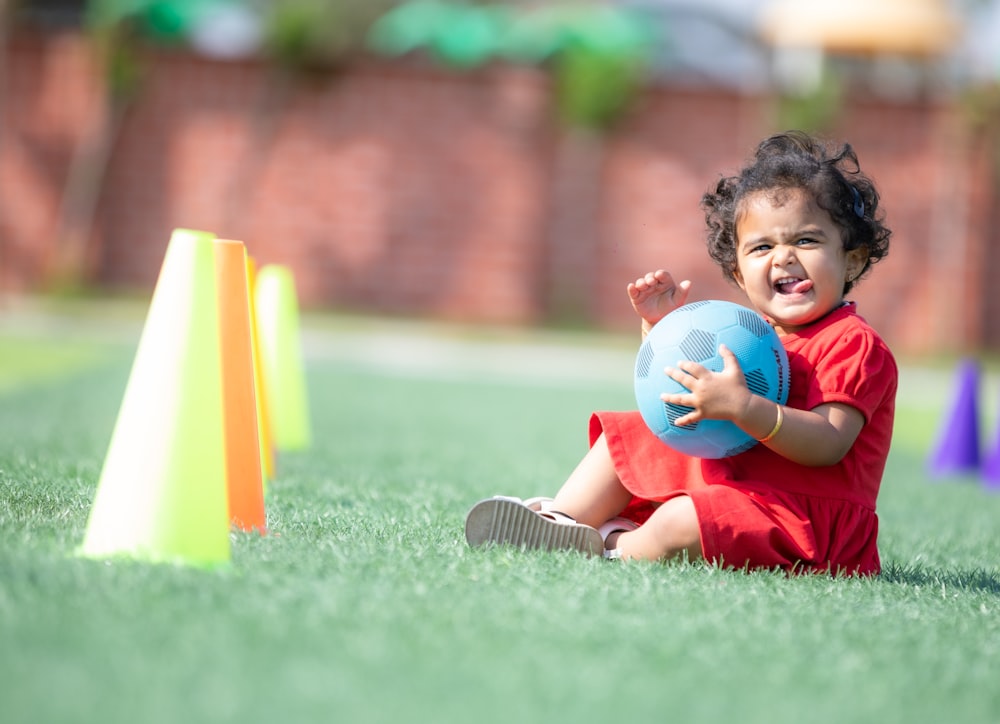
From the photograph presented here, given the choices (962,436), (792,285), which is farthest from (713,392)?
(962,436)

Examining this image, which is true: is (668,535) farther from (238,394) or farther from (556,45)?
(556,45)

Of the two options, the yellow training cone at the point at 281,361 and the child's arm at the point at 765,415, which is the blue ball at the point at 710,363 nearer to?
the child's arm at the point at 765,415

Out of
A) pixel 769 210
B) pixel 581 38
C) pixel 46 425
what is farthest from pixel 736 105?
pixel 769 210

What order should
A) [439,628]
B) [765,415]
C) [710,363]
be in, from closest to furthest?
[439,628]
[765,415]
[710,363]

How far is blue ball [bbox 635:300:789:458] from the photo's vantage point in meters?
3.71

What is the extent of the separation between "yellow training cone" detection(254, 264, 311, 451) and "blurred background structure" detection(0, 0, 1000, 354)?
41.7 feet

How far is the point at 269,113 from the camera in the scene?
20.3 m

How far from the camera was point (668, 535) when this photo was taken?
12.4ft

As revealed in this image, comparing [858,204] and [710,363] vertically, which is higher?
[858,204]

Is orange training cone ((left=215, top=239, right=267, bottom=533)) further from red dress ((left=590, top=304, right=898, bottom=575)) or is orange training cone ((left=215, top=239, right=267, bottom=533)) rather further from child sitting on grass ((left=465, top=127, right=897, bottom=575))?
red dress ((left=590, top=304, right=898, bottom=575))

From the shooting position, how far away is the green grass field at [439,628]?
2.40m

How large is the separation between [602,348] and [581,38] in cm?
538

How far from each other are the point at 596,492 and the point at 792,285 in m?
0.84

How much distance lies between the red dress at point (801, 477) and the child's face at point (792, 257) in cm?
8
